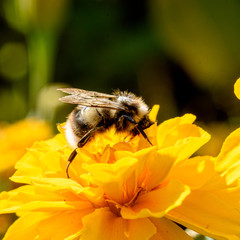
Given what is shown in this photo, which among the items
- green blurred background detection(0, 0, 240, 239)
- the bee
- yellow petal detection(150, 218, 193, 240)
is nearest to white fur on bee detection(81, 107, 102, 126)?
the bee

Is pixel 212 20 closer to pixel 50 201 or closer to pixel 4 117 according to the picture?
pixel 4 117

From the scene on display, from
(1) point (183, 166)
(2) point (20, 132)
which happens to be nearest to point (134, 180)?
A: (1) point (183, 166)

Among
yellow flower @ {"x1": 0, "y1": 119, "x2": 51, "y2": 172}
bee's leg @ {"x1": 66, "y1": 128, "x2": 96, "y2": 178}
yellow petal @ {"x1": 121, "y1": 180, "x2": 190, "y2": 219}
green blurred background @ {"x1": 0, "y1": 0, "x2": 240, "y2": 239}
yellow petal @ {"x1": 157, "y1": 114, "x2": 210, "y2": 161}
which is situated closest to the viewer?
yellow petal @ {"x1": 121, "y1": 180, "x2": 190, "y2": 219}

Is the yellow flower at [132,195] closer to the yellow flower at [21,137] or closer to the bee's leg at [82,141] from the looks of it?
the bee's leg at [82,141]

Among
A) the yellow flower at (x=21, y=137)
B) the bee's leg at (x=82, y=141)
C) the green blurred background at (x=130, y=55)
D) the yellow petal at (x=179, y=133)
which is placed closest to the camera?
the yellow petal at (x=179, y=133)

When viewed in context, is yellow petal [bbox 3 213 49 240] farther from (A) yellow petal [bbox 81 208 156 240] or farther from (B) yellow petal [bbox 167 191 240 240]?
(B) yellow petal [bbox 167 191 240 240]

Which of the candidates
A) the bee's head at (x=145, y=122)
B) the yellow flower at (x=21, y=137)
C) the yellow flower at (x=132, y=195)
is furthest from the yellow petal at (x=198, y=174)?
the yellow flower at (x=21, y=137)

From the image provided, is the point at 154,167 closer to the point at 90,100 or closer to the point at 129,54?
the point at 90,100
